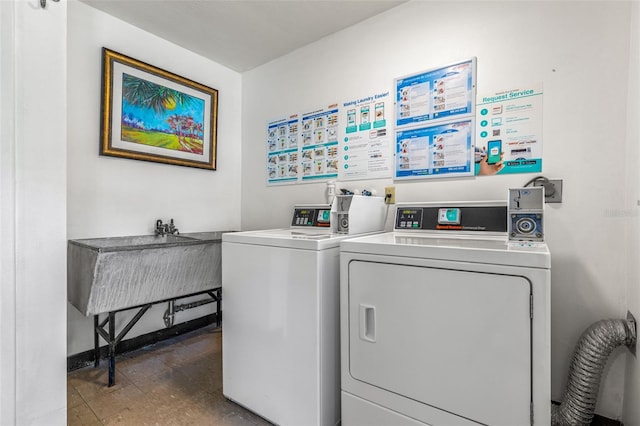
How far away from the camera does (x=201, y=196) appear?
2.93 meters

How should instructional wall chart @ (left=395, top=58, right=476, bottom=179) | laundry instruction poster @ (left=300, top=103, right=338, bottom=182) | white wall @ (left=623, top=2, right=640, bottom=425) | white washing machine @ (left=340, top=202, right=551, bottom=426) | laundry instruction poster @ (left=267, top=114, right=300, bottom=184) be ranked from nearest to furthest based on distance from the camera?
1. white washing machine @ (left=340, top=202, right=551, bottom=426)
2. white wall @ (left=623, top=2, right=640, bottom=425)
3. instructional wall chart @ (left=395, top=58, right=476, bottom=179)
4. laundry instruction poster @ (left=300, top=103, right=338, bottom=182)
5. laundry instruction poster @ (left=267, top=114, right=300, bottom=184)

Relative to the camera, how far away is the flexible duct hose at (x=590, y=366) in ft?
4.47

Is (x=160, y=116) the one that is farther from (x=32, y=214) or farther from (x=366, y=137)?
(x=366, y=137)

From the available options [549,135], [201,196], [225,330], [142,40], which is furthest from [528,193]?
[142,40]

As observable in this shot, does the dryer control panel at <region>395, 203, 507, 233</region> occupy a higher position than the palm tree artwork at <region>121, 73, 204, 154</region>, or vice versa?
the palm tree artwork at <region>121, 73, 204, 154</region>

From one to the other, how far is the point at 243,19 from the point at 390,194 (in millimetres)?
1727

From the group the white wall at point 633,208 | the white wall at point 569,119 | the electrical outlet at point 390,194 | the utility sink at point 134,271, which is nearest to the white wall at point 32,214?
the utility sink at point 134,271

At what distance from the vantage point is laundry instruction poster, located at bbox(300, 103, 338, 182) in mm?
2504

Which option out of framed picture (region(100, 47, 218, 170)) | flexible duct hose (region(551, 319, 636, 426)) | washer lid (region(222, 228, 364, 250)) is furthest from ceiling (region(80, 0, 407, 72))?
flexible duct hose (region(551, 319, 636, 426))

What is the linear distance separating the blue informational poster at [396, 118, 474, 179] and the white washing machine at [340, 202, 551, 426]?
0.52 m

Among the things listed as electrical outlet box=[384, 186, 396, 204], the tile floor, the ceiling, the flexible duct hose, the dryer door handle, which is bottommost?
the tile floor

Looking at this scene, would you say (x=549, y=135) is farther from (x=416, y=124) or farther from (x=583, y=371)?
(x=583, y=371)

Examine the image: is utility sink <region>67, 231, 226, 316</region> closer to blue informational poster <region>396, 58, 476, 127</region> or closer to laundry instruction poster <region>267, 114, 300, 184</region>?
laundry instruction poster <region>267, 114, 300, 184</region>

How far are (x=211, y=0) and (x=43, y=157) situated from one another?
4.91ft
